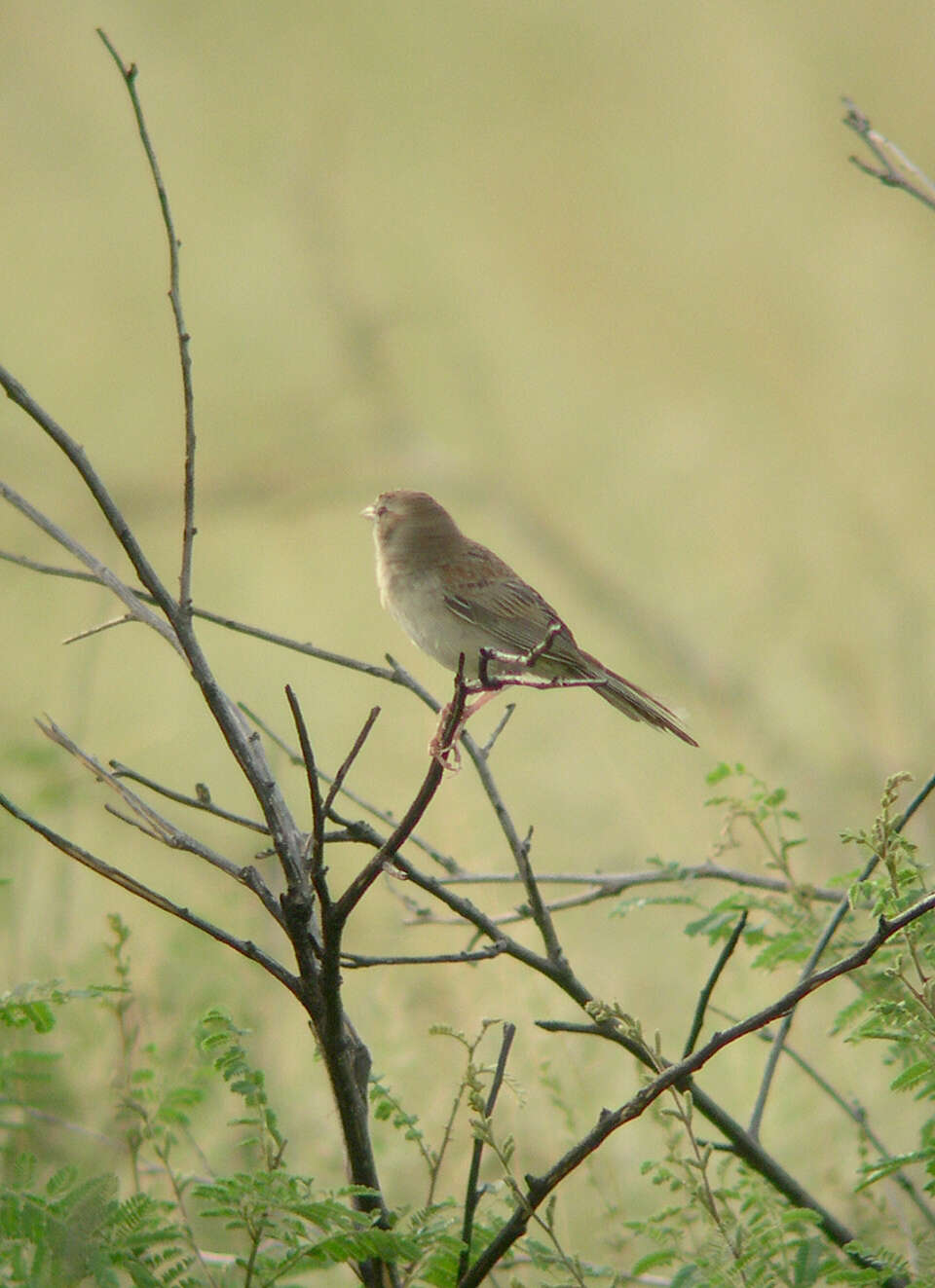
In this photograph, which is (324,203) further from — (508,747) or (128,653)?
(508,747)

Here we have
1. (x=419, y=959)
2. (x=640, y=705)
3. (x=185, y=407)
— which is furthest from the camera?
(x=640, y=705)

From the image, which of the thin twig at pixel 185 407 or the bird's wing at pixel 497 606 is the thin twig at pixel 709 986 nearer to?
the thin twig at pixel 185 407

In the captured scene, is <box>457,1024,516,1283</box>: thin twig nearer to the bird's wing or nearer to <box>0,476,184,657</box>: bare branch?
<box>0,476,184,657</box>: bare branch

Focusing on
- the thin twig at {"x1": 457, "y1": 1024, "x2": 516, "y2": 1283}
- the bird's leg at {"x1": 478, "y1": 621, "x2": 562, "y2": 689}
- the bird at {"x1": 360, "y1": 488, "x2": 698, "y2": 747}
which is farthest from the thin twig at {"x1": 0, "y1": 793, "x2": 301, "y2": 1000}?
the bird at {"x1": 360, "y1": 488, "x2": 698, "y2": 747}

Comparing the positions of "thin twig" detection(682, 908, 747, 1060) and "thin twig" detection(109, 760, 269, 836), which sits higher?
"thin twig" detection(109, 760, 269, 836)

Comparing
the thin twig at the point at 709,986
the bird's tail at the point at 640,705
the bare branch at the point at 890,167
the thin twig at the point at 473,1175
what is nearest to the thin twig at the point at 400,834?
the thin twig at the point at 473,1175

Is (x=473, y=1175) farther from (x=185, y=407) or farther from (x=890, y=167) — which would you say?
(x=890, y=167)

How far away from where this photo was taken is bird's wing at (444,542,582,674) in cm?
329

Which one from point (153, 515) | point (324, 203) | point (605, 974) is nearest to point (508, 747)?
point (605, 974)

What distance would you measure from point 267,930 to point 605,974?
67.5 inches

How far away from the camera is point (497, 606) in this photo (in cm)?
331

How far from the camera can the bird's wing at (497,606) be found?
3.29 meters

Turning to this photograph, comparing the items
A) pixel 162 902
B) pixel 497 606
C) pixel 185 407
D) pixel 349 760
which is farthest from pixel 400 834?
pixel 497 606

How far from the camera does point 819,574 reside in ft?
22.4
